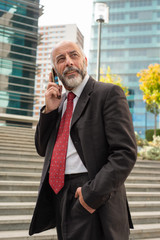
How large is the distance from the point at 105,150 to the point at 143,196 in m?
4.52

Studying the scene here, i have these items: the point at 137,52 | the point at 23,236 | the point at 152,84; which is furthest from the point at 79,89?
the point at 137,52

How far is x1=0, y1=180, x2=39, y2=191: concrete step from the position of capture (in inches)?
204

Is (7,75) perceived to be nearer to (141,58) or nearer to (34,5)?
(34,5)

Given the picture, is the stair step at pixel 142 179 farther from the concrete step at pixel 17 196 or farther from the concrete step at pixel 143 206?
the concrete step at pixel 17 196

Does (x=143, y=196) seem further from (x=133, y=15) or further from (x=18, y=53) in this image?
(x=133, y=15)

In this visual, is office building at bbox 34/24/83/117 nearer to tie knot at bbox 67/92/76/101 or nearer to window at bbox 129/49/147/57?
window at bbox 129/49/147/57

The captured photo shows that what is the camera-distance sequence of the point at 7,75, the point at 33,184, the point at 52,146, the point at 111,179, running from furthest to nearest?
1. the point at 7,75
2. the point at 33,184
3. the point at 52,146
4. the point at 111,179

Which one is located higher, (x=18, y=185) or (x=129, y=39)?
(x=129, y=39)

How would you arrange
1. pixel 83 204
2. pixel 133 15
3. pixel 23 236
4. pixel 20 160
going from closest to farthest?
pixel 83 204, pixel 23 236, pixel 20 160, pixel 133 15

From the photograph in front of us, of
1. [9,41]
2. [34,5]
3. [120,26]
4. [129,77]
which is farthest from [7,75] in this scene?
[120,26]

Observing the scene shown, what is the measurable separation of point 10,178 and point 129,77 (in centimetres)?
6577

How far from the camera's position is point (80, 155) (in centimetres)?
171

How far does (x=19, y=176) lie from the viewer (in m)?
5.63

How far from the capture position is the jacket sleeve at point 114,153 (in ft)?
4.91
